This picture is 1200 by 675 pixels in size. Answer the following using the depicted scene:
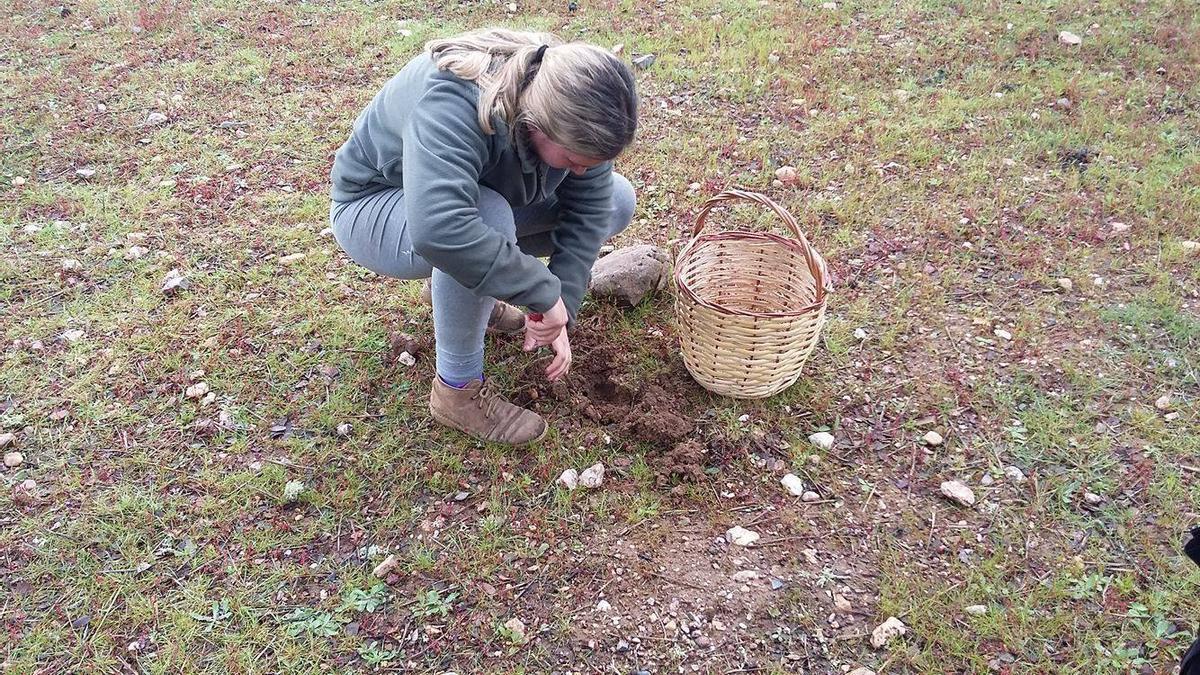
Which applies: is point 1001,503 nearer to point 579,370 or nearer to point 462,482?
point 579,370

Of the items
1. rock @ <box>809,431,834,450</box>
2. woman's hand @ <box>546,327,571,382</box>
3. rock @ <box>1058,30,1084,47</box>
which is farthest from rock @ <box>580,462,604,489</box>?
rock @ <box>1058,30,1084,47</box>

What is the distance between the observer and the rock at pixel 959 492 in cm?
268

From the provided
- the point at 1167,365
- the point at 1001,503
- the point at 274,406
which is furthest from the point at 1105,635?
the point at 274,406

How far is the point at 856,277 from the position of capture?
145 inches

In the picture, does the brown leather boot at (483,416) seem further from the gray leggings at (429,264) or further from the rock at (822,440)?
the rock at (822,440)

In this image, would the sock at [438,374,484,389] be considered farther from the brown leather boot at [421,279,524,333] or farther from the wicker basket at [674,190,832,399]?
the wicker basket at [674,190,832,399]

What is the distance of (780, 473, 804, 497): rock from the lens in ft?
8.96

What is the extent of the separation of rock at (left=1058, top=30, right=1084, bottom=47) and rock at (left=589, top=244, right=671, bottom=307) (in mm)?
3941

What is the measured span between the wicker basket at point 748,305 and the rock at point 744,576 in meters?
0.72

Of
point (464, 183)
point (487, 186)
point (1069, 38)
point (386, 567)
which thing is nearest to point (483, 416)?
point (386, 567)

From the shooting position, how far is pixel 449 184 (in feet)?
7.04

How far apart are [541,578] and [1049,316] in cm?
246

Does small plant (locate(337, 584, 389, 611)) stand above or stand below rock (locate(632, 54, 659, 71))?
below

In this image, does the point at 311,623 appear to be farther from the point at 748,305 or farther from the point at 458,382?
the point at 748,305
